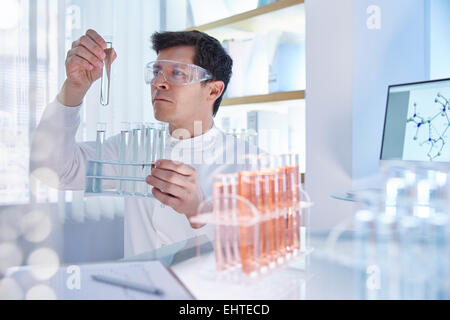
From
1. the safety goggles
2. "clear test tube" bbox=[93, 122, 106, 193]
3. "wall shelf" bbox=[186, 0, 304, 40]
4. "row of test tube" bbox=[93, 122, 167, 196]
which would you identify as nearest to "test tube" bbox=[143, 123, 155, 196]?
"row of test tube" bbox=[93, 122, 167, 196]

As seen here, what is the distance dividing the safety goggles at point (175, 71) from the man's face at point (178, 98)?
0.07ft

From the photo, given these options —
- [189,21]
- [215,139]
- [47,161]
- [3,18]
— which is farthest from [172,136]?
[189,21]

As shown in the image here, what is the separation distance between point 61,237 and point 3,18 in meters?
1.20

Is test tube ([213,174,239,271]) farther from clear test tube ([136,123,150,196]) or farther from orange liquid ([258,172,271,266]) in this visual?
clear test tube ([136,123,150,196])

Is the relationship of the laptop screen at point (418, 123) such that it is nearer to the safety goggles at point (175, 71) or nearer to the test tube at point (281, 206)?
the safety goggles at point (175, 71)

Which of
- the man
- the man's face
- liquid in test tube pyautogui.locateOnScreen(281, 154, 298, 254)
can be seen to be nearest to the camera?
liquid in test tube pyautogui.locateOnScreen(281, 154, 298, 254)

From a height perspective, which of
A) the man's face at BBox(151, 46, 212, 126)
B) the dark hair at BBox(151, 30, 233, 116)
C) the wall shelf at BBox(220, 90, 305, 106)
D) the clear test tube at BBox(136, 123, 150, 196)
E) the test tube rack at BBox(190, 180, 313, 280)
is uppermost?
the dark hair at BBox(151, 30, 233, 116)

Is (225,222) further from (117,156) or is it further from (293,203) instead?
(117,156)

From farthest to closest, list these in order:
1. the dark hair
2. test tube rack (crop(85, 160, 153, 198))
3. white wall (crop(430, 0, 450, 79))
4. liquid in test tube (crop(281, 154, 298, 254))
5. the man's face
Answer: white wall (crop(430, 0, 450, 79)) < the dark hair < the man's face < test tube rack (crop(85, 160, 153, 198)) < liquid in test tube (crop(281, 154, 298, 254))

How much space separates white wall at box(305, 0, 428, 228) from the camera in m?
1.67

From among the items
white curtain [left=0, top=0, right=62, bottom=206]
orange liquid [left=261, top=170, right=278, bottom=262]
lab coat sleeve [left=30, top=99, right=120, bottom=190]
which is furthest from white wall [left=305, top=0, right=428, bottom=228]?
white curtain [left=0, top=0, right=62, bottom=206]

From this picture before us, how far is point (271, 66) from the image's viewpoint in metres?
2.05

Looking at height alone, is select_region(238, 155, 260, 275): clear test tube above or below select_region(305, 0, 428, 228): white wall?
below

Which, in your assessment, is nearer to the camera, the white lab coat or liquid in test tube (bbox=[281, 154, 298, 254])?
liquid in test tube (bbox=[281, 154, 298, 254])
